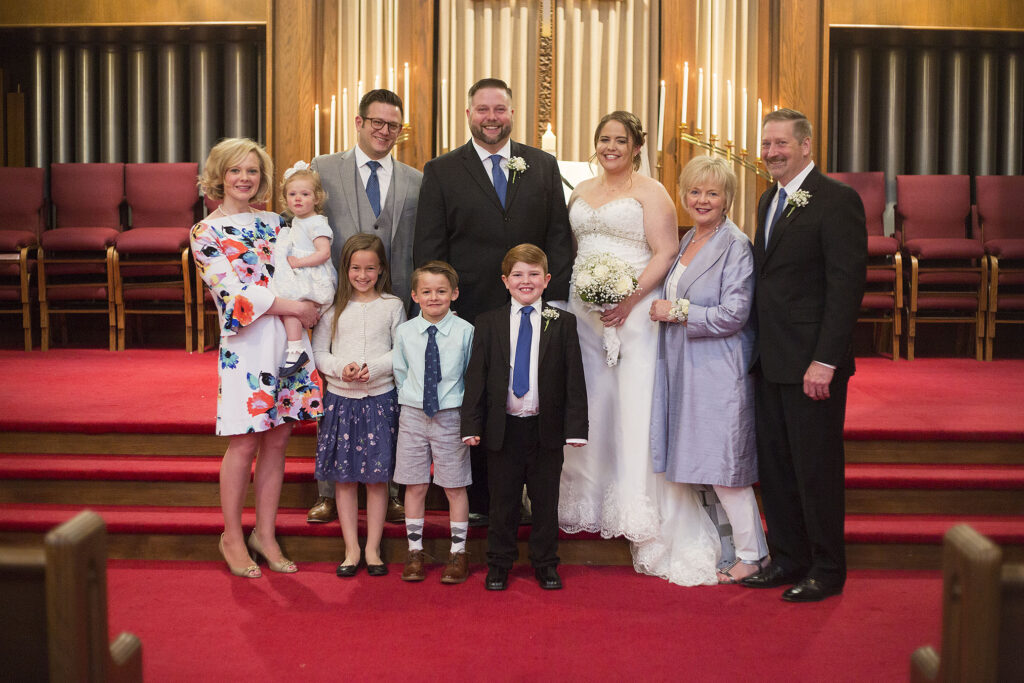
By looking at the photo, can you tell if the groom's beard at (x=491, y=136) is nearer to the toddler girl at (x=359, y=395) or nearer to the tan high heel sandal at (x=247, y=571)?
the toddler girl at (x=359, y=395)

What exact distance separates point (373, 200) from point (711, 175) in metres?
1.33

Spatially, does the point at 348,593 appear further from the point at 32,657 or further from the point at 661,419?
the point at 32,657

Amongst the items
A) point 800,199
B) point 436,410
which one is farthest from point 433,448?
point 800,199

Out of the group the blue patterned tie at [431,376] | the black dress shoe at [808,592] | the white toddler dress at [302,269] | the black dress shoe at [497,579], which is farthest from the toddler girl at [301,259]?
the black dress shoe at [808,592]

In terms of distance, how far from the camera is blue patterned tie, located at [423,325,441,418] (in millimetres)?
3312

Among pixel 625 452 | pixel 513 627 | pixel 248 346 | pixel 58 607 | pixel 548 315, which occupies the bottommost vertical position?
pixel 513 627

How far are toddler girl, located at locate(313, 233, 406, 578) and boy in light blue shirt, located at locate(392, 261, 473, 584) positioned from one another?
3.2 inches

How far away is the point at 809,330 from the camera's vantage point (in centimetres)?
315

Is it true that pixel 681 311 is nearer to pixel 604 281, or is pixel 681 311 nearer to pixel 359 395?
pixel 604 281

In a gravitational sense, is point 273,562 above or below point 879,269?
→ below

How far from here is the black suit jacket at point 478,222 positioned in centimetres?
353

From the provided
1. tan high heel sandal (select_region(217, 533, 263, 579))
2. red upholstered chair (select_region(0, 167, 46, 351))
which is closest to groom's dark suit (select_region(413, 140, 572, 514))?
tan high heel sandal (select_region(217, 533, 263, 579))

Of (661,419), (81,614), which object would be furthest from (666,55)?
(81,614)

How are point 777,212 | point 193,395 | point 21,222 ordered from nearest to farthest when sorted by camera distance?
point 777,212
point 193,395
point 21,222
